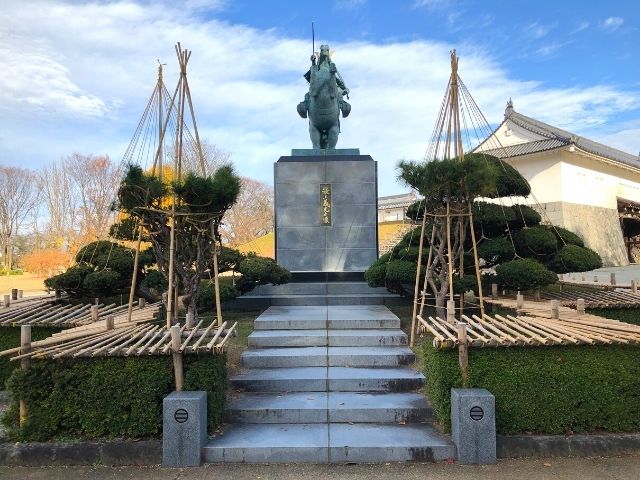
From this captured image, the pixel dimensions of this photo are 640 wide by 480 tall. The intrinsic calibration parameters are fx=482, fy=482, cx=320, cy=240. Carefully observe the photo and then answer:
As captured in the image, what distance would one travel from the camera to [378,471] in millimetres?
3709

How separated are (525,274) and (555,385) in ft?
10.4

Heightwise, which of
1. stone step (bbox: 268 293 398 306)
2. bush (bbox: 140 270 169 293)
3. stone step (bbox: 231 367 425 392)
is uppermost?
bush (bbox: 140 270 169 293)

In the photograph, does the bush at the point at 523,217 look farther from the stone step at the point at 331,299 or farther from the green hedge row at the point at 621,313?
the stone step at the point at 331,299

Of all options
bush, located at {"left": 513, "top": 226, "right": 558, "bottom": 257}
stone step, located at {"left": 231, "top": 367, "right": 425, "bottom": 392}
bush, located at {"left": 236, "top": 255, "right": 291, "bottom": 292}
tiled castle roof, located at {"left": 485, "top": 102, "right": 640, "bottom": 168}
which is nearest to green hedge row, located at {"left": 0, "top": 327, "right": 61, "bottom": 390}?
stone step, located at {"left": 231, "top": 367, "right": 425, "bottom": 392}

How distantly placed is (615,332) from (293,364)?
3216mm

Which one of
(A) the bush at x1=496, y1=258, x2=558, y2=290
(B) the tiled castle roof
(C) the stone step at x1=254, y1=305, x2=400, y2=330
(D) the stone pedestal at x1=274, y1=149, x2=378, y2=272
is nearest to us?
(C) the stone step at x1=254, y1=305, x2=400, y2=330

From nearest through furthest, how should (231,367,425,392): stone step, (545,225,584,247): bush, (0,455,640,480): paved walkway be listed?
(0,455,640,480): paved walkway, (231,367,425,392): stone step, (545,225,584,247): bush

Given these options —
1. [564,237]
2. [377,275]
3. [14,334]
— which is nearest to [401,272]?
[377,275]

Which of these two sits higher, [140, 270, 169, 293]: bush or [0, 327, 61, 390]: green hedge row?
[140, 270, 169, 293]: bush

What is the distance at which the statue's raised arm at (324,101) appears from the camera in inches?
421

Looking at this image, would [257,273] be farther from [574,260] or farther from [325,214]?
[574,260]

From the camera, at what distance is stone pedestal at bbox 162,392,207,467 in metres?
3.79

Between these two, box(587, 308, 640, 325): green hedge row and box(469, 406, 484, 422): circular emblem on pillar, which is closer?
box(469, 406, 484, 422): circular emblem on pillar

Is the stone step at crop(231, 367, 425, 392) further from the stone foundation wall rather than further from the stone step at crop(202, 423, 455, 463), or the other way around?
the stone foundation wall
